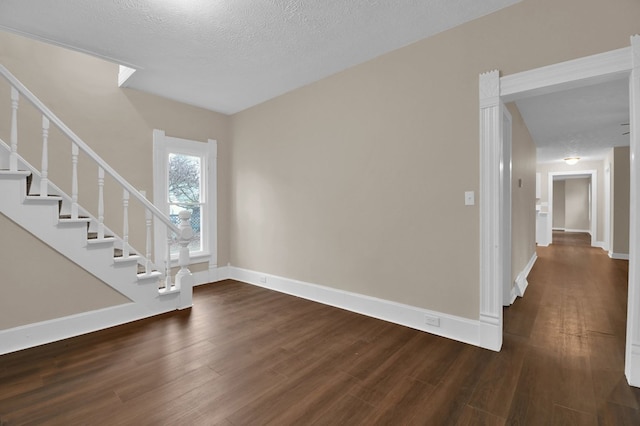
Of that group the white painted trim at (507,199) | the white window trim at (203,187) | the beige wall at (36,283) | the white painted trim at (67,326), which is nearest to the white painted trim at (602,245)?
the white painted trim at (507,199)

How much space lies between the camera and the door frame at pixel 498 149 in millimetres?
1933

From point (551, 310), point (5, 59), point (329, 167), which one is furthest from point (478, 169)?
point (5, 59)

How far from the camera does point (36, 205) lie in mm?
2590

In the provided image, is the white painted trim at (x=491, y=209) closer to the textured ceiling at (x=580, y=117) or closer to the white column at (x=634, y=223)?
the white column at (x=634, y=223)

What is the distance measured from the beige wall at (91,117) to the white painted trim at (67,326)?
120cm

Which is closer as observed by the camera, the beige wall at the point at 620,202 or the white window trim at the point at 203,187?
the white window trim at the point at 203,187

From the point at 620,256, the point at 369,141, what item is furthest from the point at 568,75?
the point at 620,256

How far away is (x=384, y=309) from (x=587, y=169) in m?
9.45

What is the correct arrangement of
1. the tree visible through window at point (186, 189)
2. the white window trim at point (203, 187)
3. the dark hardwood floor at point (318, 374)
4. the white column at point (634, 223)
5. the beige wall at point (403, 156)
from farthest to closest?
the tree visible through window at point (186, 189)
the white window trim at point (203, 187)
the beige wall at point (403, 156)
the white column at point (634, 223)
the dark hardwood floor at point (318, 374)

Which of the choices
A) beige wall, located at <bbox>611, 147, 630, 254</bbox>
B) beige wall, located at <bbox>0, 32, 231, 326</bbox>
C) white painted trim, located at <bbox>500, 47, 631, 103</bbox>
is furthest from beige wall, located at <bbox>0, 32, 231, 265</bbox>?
beige wall, located at <bbox>611, 147, 630, 254</bbox>

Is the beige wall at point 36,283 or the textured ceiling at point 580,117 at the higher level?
the textured ceiling at point 580,117

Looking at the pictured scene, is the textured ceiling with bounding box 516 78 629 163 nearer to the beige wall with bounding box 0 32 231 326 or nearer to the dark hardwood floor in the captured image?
the dark hardwood floor

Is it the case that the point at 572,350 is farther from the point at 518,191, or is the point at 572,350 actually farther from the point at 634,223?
the point at 518,191

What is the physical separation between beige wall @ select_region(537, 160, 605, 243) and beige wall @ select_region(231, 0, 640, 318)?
848cm
